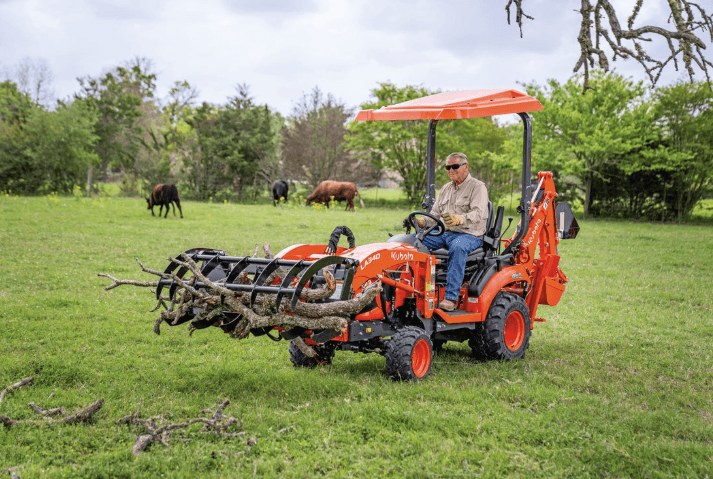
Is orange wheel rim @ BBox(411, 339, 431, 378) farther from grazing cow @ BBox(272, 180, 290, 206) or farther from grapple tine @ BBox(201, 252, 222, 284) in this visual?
grazing cow @ BBox(272, 180, 290, 206)

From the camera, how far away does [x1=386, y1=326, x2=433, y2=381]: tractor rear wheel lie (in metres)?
5.82

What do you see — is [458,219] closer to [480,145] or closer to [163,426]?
[163,426]

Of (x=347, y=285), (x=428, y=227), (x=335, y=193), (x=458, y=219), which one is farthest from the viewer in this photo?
(x=335, y=193)

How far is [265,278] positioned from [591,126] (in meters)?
26.6

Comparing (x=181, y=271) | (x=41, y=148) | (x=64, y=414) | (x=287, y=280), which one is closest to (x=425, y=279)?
(x=287, y=280)

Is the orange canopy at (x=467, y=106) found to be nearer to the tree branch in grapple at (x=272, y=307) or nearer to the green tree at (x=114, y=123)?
the tree branch in grapple at (x=272, y=307)

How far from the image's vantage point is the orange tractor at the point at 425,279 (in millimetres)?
5586

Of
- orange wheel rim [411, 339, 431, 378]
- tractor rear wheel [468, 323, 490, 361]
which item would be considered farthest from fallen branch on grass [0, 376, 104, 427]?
tractor rear wheel [468, 323, 490, 361]

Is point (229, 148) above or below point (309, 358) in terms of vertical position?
above

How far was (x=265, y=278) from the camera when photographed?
550 cm

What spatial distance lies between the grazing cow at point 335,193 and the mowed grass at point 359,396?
23.0 m

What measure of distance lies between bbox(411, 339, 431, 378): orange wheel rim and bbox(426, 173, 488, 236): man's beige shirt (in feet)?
4.67

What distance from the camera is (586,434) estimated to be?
15.5 ft

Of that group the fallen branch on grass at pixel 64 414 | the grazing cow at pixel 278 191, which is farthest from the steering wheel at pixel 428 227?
the grazing cow at pixel 278 191
